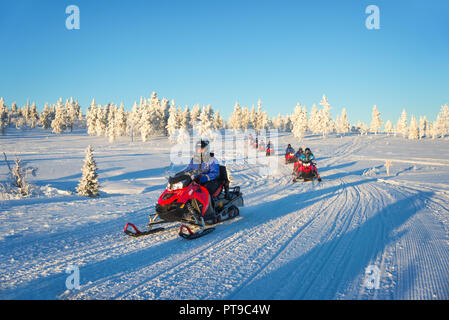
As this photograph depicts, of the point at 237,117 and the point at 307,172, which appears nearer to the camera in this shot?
the point at 307,172

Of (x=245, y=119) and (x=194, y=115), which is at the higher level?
(x=194, y=115)

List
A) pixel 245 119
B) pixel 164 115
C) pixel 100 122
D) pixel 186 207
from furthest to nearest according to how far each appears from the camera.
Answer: pixel 245 119 < pixel 100 122 < pixel 164 115 < pixel 186 207

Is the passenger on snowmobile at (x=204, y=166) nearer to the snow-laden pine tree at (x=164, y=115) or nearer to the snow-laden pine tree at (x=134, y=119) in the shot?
the snow-laden pine tree at (x=134, y=119)

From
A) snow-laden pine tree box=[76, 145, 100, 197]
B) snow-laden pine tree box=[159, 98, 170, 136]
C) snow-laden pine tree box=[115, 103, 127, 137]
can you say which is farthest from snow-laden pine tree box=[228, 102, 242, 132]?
snow-laden pine tree box=[76, 145, 100, 197]

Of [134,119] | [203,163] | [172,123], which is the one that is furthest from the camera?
[172,123]

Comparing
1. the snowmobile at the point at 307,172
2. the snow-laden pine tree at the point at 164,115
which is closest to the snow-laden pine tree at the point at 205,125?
the snow-laden pine tree at the point at 164,115

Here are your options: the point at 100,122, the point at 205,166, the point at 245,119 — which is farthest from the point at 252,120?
the point at 205,166

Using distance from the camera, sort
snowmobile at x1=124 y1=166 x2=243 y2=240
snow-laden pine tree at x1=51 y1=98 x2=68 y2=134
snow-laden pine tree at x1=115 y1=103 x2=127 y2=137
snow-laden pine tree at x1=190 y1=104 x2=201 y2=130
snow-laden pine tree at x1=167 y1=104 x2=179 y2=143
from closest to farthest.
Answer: snowmobile at x1=124 y1=166 x2=243 y2=240 → snow-laden pine tree at x1=167 y1=104 x2=179 y2=143 → snow-laden pine tree at x1=115 y1=103 x2=127 y2=137 → snow-laden pine tree at x1=51 y1=98 x2=68 y2=134 → snow-laden pine tree at x1=190 y1=104 x2=201 y2=130

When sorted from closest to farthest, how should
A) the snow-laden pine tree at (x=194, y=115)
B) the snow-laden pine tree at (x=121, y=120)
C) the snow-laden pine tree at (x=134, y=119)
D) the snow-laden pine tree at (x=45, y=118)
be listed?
the snow-laden pine tree at (x=134, y=119) < the snow-laden pine tree at (x=121, y=120) < the snow-laden pine tree at (x=194, y=115) < the snow-laden pine tree at (x=45, y=118)

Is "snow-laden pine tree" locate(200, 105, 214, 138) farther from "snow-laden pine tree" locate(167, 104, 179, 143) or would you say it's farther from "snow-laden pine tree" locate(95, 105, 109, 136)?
"snow-laden pine tree" locate(95, 105, 109, 136)

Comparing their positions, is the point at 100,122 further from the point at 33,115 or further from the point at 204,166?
the point at 204,166

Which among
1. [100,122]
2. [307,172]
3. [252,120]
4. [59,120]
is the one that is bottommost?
[307,172]
